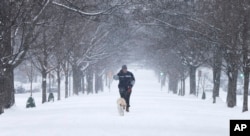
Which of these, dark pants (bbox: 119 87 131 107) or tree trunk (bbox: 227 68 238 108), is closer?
dark pants (bbox: 119 87 131 107)

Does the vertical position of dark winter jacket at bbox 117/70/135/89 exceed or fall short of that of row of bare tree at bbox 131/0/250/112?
it falls short

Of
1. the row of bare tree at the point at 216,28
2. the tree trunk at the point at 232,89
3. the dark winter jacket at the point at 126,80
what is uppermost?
the row of bare tree at the point at 216,28

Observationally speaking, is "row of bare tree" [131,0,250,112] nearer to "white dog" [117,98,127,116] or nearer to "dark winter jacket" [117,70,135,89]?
"dark winter jacket" [117,70,135,89]

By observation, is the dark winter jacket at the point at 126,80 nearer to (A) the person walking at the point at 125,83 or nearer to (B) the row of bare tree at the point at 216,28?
(A) the person walking at the point at 125,83

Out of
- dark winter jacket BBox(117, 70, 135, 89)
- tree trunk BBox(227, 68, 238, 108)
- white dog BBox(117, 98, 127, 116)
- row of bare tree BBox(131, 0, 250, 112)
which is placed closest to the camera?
white dog BBox(117, 98, 127, 116)

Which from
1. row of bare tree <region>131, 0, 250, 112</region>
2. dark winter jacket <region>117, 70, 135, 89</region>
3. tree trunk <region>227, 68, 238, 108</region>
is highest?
row of bare tree <region>131, 0, 250, 112</region>

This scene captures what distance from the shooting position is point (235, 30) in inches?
810

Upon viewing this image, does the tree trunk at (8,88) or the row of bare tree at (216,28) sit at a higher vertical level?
the row of bare tree at (216,28)

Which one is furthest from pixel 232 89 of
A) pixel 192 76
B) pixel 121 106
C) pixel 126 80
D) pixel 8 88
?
pixel 192 76

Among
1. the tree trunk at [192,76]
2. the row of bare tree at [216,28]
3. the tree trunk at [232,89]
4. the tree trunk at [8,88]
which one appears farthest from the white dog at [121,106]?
the tree trunk at [192,76]

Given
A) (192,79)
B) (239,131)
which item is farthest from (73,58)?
(239,131)

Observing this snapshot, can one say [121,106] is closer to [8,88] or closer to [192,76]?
[8,88]

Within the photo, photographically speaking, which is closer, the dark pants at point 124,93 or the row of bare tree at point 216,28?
the dark pants at point 124,93

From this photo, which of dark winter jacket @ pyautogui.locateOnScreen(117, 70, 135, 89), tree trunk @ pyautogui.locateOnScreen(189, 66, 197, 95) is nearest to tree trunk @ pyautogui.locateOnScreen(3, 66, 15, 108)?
dark winter jacket @ pyautogui.locateOnScreen(117, 70, 135, 89)
